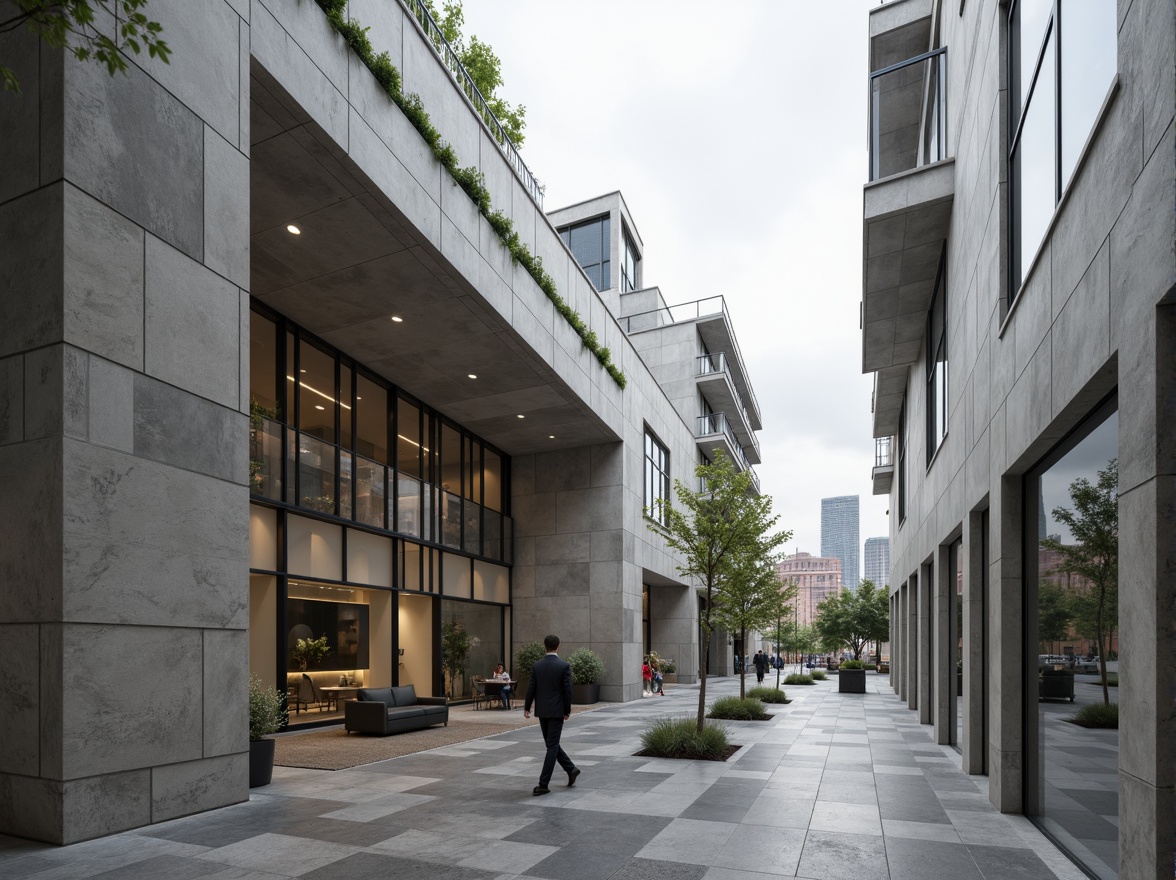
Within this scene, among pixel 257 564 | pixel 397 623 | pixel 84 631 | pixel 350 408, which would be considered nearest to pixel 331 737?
pixel 257 564

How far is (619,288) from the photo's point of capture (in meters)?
37.8

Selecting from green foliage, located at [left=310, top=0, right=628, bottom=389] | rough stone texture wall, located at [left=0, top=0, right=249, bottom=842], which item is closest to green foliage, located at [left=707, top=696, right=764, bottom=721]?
green foliage, located at [left=310, top=0, right=628, bottom=389]

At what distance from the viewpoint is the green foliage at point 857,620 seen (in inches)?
2111

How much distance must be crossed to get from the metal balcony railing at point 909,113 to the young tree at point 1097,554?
950cm

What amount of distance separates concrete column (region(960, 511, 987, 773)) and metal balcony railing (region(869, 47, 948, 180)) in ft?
22.8

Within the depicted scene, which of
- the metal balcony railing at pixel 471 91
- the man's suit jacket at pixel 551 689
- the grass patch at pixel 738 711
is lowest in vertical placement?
the grass patch at pixel 738 711

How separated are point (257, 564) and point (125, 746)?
787 centimetres

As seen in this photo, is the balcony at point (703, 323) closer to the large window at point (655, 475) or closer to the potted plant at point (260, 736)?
the large window at point (655, 475)

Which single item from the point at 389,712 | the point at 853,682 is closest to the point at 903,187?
the point at 389,712

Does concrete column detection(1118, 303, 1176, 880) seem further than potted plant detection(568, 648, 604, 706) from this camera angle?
No

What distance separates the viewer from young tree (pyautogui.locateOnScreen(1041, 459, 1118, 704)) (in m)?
5.63

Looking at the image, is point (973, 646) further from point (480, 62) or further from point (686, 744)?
point (480, 62)

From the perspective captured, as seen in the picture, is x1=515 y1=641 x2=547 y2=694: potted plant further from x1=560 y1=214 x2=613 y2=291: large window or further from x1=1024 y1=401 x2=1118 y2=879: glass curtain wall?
x1=560 y1=214 x2=613 y2=291: large window

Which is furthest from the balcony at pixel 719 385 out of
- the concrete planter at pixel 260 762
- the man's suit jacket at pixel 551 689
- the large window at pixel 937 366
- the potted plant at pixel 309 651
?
the concrete planter at pixel 260 762
